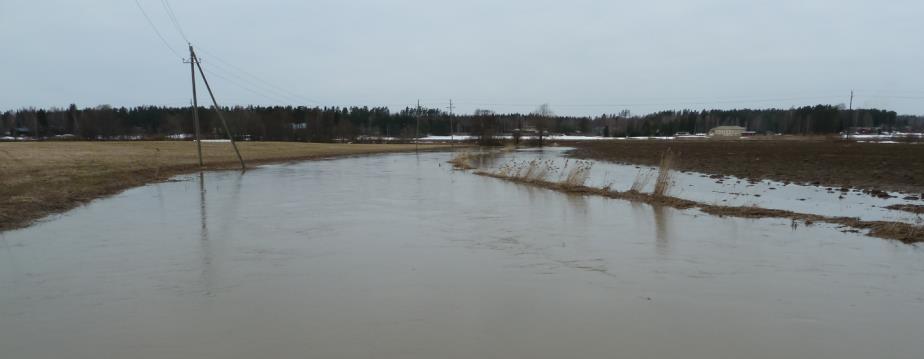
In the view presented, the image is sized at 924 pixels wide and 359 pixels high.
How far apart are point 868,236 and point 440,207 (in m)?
9.98

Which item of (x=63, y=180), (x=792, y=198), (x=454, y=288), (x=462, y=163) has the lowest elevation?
(x=454, y=288)

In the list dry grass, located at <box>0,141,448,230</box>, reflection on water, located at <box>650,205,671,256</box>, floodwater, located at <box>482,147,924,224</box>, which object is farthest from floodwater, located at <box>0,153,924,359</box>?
floodwater, located at <box>482,147,924,224</box>

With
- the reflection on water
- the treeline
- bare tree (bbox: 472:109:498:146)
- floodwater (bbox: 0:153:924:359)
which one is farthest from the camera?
the treeline

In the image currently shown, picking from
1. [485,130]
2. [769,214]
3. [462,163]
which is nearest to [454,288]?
[769,214]

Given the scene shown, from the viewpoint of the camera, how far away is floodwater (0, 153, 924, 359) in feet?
17.6

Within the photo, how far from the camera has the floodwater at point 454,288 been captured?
536 centimetres

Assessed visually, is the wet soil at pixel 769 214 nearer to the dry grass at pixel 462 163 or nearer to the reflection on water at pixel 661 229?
the reflection on water at pixel 661 229

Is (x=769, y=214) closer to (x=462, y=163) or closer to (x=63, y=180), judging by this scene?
(x=63, y=180)

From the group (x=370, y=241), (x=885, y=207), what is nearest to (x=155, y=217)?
(x=370, y=241)

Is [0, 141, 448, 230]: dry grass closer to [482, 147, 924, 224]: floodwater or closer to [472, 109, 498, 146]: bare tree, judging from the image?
[482, 147, 924, 224]: floodwater

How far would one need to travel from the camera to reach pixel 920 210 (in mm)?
13672

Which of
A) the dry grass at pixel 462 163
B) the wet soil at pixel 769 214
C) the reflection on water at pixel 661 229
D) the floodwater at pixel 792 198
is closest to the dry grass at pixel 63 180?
the reflection on water at pixel 661 229

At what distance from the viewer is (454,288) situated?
24.0 ft

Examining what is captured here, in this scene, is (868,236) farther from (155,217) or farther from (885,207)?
(155,217)
